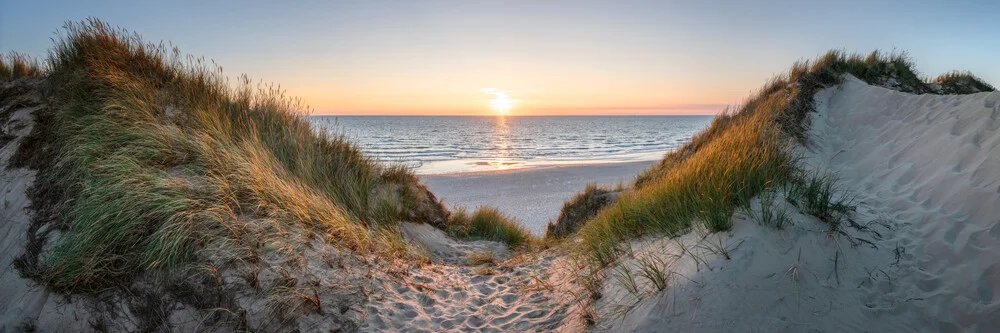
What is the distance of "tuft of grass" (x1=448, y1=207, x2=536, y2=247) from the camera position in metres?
8.52

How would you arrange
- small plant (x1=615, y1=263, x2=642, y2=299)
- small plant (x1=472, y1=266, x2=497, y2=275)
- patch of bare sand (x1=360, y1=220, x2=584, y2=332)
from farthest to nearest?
small plant (x1=472, y1=266, x2=497, y2=275) → patch of bare sand (x1=360, y1=220, x2=584, y2=332) → small plant (x1=615, y1=263, x2=642, y2=299)

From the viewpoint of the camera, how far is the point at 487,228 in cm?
890

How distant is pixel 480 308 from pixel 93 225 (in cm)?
369

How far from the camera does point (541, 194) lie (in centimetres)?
1473

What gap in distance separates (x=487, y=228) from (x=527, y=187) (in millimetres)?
7172

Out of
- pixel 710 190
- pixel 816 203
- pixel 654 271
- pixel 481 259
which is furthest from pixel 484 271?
pixel 816 203

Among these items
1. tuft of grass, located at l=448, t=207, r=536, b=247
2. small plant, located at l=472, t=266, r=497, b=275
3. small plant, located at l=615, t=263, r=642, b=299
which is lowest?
tuft of grass, located at l=448, t=207, r=536, b=247

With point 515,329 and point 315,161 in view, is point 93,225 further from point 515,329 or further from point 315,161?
point 515,329

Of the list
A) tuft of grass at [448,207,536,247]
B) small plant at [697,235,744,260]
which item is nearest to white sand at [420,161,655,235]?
tuft of grass at [448,207,536,247]

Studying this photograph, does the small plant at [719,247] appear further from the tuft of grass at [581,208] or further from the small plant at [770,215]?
the tuft of grass at [581,208]

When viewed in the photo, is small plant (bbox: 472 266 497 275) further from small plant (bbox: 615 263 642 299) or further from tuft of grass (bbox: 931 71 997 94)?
tuft of grass (bbox: 931 71 997 94)

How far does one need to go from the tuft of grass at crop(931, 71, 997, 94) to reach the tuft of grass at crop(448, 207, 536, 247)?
32.8ft

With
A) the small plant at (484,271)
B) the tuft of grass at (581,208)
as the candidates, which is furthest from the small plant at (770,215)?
the tuft of grass at (581,208)

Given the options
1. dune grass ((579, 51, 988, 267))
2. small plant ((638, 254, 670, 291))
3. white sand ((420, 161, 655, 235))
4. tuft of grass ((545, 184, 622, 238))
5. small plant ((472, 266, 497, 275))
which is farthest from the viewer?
white sand ((420, 161, 655, 235))
